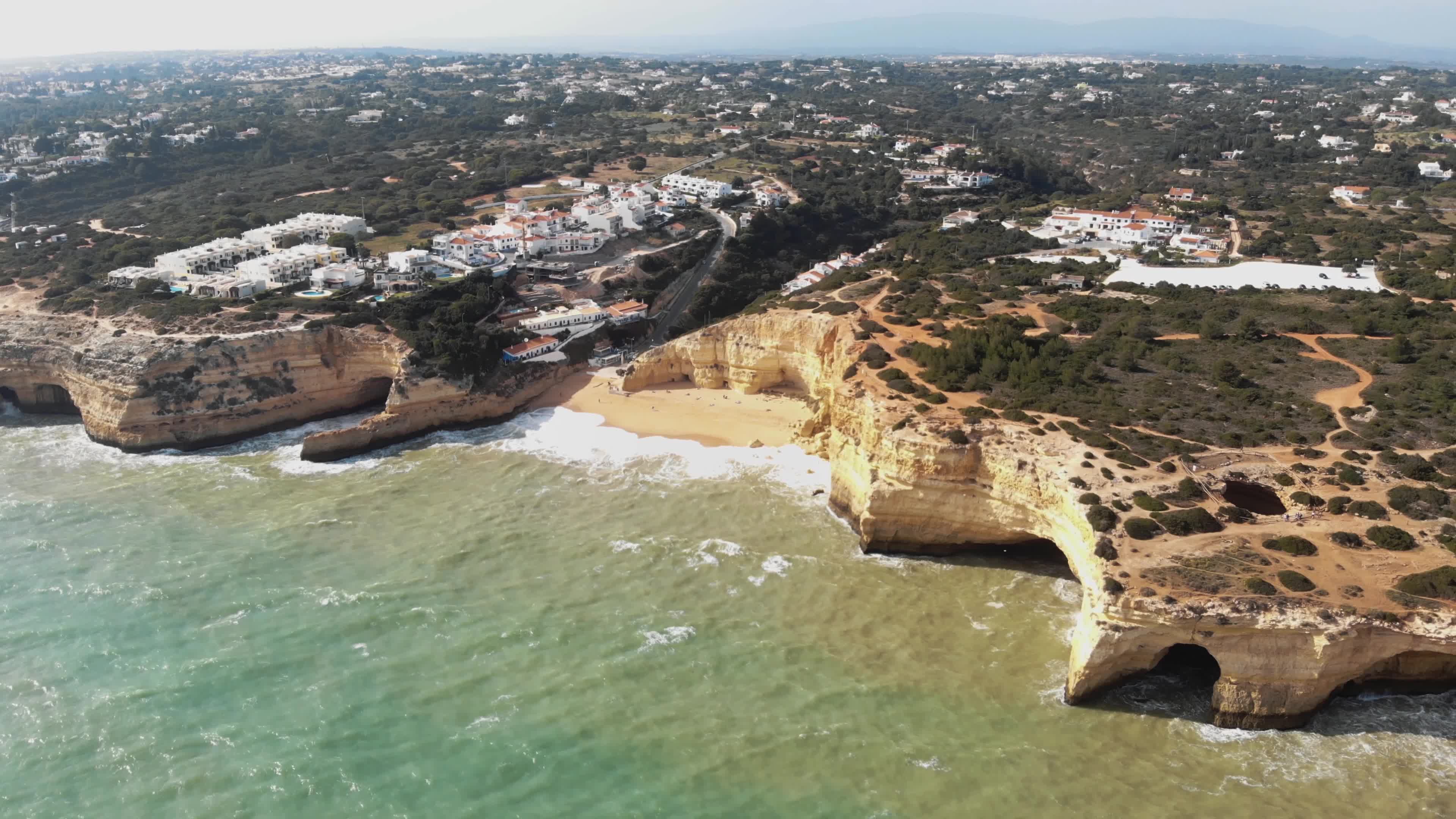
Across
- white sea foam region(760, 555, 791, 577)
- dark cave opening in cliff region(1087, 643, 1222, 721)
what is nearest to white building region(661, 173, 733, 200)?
white sea foam region(760, 555, 791, 577)

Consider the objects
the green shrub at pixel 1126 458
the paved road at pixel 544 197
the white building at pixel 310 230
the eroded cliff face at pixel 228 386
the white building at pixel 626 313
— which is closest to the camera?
the green shrub at pixel 1126 458

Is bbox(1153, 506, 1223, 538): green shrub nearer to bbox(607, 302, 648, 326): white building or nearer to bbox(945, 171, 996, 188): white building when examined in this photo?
bbox(607, 302, 648, 326): white building

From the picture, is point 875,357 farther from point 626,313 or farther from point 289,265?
point 289,265

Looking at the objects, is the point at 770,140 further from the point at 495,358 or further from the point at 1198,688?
the point at 1198,688

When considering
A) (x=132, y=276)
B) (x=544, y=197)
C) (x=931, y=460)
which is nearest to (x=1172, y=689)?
(x=931, y=460)

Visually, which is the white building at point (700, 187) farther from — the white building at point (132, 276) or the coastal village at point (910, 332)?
the white building at point (132, 276)

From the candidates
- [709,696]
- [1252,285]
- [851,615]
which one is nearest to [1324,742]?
[851,615]

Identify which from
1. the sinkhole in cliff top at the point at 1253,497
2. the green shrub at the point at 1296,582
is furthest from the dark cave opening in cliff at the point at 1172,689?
the sinkhole in cliff top at the point at 1253,497
